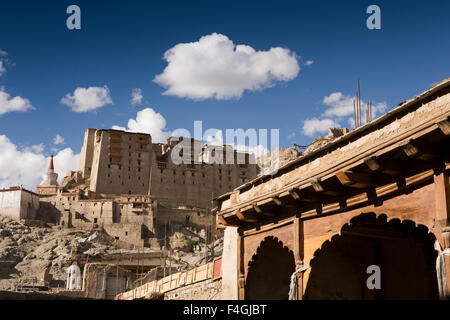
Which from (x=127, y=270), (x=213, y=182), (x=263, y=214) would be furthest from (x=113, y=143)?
(x=263, y=214)

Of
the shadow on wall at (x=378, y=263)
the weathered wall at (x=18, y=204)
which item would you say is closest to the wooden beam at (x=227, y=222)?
the shadow on wall at (x=378, y=263)

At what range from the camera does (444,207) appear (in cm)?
926

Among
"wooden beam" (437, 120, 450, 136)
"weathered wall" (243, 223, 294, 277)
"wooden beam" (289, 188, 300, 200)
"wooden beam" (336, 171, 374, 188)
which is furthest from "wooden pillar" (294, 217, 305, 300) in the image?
"wooden beam" (437, 120, 450, 136)

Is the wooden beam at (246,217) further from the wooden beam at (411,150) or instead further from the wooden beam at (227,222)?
the wooden beam at (411,150)

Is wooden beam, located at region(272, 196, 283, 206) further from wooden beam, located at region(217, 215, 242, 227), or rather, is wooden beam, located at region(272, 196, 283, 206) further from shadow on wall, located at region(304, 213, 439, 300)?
wooden beam, located at region(217, 215, 242, 227)

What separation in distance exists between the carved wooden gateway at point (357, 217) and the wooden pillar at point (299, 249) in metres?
0.02

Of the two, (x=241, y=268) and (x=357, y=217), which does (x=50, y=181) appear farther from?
(x=357, y=217)

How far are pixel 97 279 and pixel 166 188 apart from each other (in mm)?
39449

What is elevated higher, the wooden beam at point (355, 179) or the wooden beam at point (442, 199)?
the wooden beam at point (355, 179)

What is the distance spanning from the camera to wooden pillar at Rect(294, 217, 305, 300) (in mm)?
13195

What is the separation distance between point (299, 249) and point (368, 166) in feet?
11.9

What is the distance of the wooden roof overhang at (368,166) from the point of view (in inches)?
373

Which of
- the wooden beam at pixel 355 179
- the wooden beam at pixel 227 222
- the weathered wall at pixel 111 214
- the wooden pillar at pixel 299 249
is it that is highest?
the weathered wall at pixel 111 214
